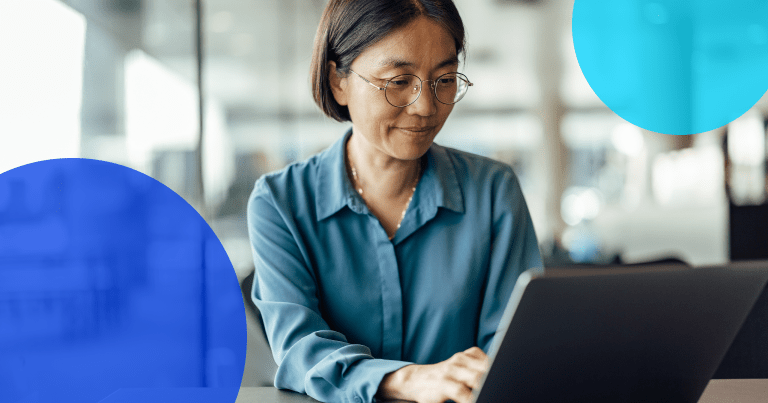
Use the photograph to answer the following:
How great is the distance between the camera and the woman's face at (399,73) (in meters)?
1.16

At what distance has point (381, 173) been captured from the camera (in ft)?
4.39

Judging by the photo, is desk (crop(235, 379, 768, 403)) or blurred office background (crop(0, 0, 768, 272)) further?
blurred office background (crop(0, 0, 768, 272))

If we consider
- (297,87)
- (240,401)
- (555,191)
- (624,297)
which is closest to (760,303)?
(624,297)

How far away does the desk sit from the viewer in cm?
89

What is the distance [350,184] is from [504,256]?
1.21 ft

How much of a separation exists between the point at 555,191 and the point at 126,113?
7.24 feet

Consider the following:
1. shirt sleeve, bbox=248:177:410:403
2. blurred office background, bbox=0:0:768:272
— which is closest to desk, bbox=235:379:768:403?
shirt sleeve, bbox=248:177:410:403

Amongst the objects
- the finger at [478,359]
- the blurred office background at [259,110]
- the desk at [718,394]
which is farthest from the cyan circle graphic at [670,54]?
the finger at [478,359]

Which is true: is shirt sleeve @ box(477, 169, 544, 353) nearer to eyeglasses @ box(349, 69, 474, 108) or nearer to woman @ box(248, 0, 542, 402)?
woman @ box(248, 0, 542, 402)

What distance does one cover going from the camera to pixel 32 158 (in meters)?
2.88

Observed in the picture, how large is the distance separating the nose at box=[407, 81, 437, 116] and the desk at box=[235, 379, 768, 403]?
574 mm

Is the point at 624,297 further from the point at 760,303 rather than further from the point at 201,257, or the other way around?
the point at 201,257

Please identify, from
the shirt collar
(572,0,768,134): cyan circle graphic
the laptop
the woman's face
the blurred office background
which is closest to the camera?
the laptop

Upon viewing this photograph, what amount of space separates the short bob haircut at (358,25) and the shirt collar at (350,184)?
0.15m
